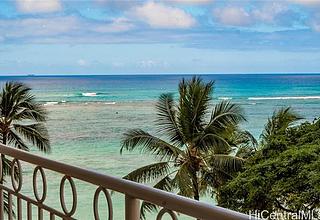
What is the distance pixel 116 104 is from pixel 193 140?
22949mm

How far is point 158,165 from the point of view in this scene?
382 inches

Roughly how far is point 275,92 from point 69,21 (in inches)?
601

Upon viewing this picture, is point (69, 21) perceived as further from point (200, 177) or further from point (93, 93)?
point (200, 177)

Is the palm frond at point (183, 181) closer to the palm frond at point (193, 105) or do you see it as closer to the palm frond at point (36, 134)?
the palm frond at point (193, 105)

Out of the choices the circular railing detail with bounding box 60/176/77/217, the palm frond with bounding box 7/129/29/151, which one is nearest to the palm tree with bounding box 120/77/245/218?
the palm frond with bounding box 7/129/29/151

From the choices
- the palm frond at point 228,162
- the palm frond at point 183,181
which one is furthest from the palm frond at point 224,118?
the palm frond at point 183,181

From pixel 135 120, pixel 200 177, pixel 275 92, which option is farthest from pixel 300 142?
pixel 275 92

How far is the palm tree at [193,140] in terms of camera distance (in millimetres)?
9875

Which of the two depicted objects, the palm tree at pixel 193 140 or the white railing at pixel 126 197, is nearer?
the white railing at pixel 126 197

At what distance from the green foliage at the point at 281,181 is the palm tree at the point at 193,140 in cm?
107

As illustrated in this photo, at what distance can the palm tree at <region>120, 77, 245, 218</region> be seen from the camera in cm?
988

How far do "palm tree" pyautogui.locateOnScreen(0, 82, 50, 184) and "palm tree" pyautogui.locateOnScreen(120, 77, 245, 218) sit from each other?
192 centimetres

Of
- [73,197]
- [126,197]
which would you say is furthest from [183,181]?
[126,197]

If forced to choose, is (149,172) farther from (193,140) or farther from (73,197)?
(73,197)
